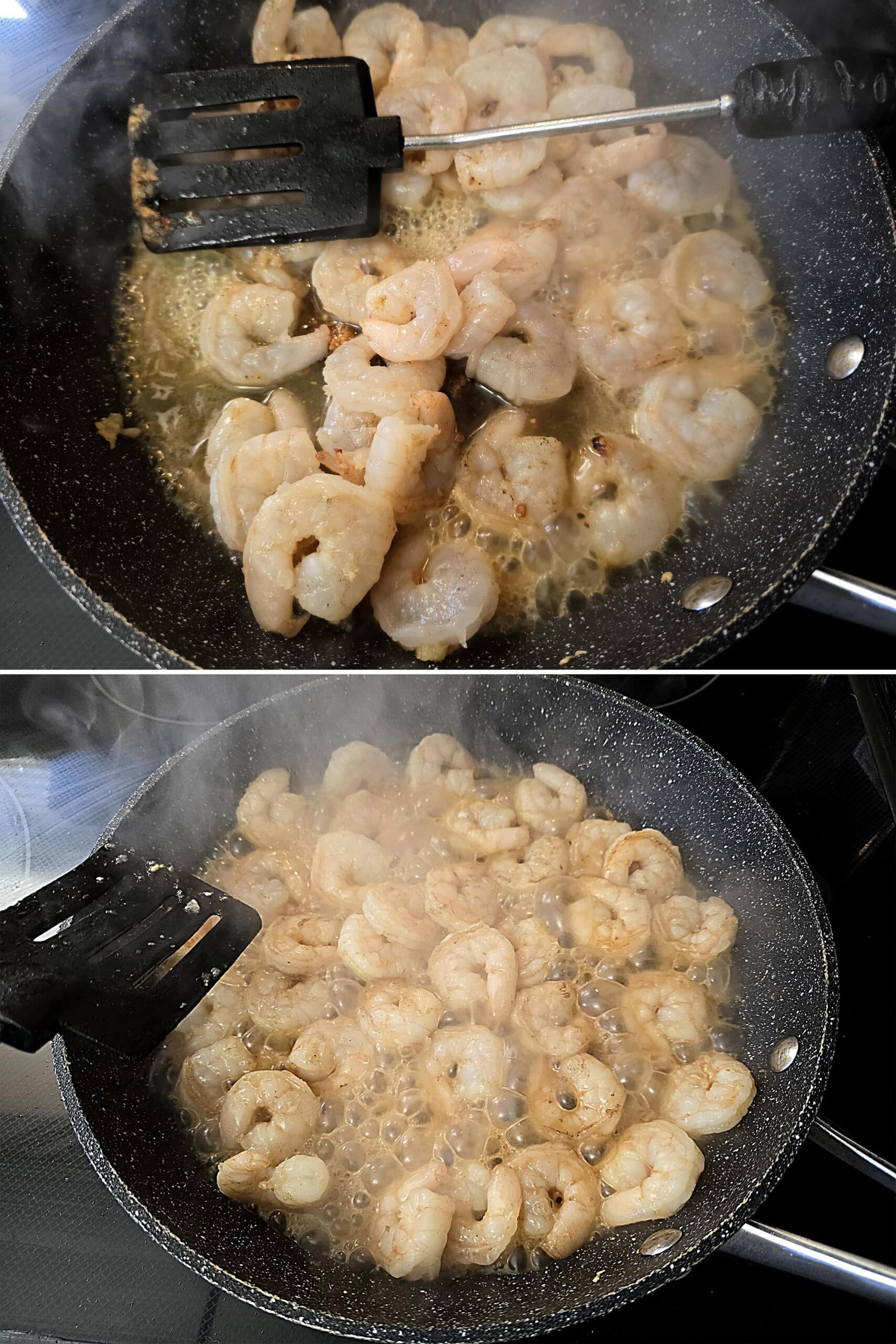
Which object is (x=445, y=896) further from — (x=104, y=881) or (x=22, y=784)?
(x=22, y=784)

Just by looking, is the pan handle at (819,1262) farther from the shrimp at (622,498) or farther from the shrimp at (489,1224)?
the shrimp at (622,498)

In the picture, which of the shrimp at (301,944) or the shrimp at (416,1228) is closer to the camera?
the shrimp at (416,1228)

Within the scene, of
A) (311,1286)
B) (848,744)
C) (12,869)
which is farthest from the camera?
(848,744)

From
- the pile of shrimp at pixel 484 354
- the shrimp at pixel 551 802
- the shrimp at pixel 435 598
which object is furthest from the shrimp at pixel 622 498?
the shrimp at pixel 551 802

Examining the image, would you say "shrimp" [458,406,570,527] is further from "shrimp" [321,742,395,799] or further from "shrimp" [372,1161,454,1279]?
"shrimp" [372,1161,454,1279]

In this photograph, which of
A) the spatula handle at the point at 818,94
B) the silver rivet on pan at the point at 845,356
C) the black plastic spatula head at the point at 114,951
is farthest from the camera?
the silver rivet on pan at the point at 845,356

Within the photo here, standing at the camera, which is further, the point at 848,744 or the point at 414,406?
the point at 848,744

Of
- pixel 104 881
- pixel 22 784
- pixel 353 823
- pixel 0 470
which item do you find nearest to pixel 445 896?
pixel 353 823
